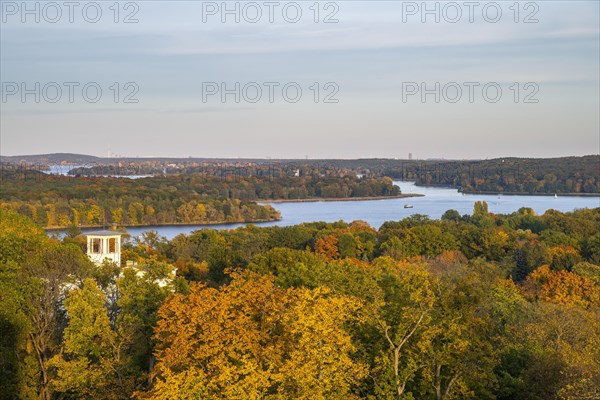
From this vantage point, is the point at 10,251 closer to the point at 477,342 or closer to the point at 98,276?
the point at 98,276

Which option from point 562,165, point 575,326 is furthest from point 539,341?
point 562,165

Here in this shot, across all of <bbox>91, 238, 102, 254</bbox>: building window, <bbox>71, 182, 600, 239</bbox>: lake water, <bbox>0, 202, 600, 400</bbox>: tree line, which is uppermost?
<bbox>91, 238, 102, 254</bbox>: building window

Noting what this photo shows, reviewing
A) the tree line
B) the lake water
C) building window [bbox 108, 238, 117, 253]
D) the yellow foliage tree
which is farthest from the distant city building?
the lake water

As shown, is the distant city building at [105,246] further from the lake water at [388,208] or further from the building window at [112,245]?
the lake water at [388,208]

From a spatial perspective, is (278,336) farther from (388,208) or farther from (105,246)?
(388,208)

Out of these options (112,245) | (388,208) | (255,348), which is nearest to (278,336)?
(255,348)

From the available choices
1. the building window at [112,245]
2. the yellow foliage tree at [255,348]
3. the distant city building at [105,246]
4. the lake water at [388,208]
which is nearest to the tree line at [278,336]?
the yellow foliage tree at [255,348]

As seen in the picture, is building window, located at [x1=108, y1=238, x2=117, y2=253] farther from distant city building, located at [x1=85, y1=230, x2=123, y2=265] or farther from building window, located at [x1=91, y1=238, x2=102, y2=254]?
building window, located at [x1=91, y1=238, x2=102, y2=254]
